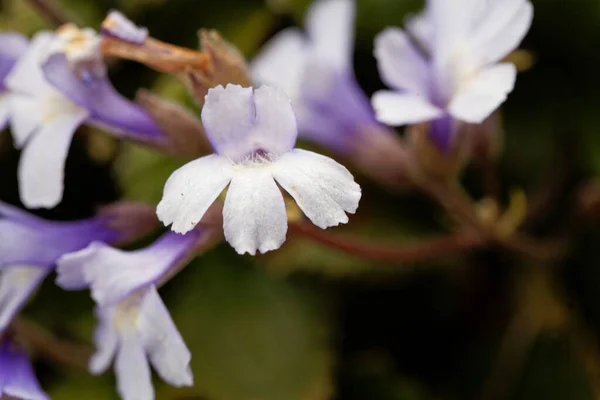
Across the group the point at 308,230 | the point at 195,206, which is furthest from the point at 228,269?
the point at 195,206

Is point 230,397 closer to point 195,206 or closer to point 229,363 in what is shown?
point 229,363

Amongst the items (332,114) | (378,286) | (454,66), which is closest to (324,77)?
(332,114)

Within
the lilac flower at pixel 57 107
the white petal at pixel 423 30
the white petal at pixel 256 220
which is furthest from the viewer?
the white petal at pixel 423 30

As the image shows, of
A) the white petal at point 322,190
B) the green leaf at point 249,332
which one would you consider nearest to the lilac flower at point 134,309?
the white petal at point 322,190

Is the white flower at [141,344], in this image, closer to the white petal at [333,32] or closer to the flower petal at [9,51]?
the flower petal at [9,51]

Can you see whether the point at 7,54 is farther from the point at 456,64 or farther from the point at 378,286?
the point at 378,286

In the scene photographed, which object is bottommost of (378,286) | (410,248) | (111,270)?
(378,286)
